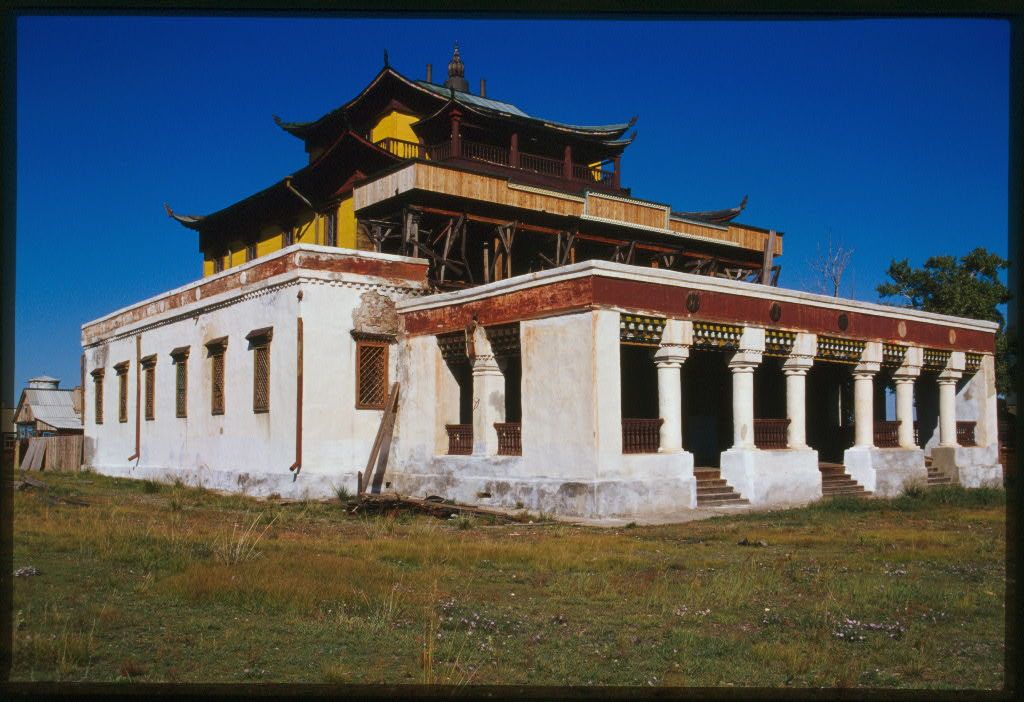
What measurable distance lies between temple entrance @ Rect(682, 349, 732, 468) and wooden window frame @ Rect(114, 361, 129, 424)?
15.7 m

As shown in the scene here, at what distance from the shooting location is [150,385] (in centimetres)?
2494

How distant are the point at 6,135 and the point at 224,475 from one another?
17.2 m

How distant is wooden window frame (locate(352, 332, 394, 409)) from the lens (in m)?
18.7

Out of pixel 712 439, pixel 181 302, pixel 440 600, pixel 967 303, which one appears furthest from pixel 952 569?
pixel 181 302

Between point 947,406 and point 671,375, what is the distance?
983 cm

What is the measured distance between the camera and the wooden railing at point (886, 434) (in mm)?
20916

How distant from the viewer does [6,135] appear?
408 centimetres

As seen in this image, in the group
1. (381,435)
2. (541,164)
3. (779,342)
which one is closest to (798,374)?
(779,342)

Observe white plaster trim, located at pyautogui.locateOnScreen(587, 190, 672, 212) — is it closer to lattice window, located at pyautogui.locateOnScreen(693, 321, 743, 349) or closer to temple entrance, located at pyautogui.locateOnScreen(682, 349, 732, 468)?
temple entrance, located at pyautogui.locateOnScreen(682, 349, 732, 468)

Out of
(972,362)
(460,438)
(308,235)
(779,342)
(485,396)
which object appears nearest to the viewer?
(485,396)

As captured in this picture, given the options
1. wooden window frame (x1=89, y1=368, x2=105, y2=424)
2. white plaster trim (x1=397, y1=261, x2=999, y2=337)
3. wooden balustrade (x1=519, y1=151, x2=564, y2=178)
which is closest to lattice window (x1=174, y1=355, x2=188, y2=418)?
wooden window frame (x1=89, y1=368, x2=105, y2=424)

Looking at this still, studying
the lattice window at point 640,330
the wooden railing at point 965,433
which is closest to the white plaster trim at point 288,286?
the lattice window at point 640,330

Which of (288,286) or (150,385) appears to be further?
(150,385)

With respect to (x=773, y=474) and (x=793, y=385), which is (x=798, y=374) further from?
(x=773, y=474)
